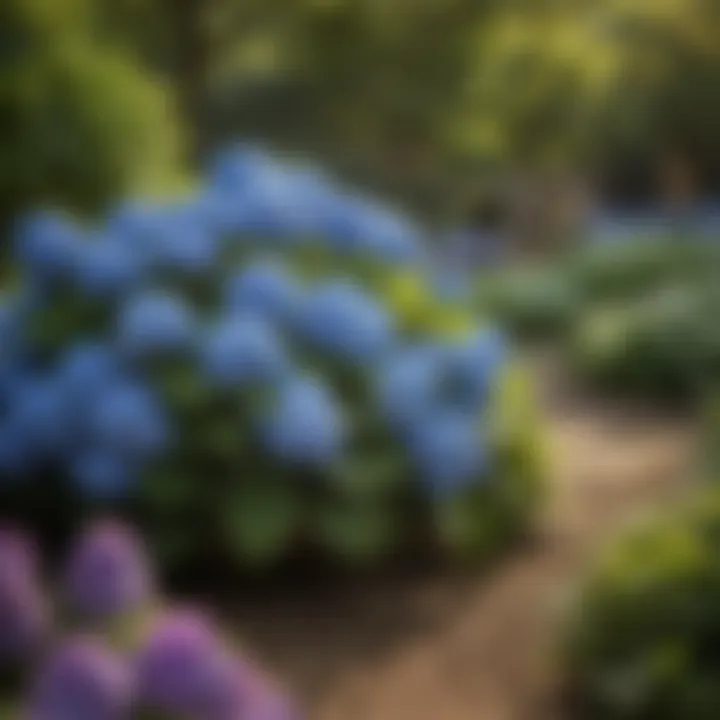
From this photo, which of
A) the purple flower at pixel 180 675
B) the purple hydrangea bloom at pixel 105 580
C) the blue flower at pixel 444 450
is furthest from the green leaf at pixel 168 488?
the purple flower at pixel 180 675

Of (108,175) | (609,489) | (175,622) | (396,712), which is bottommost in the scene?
(175,622)

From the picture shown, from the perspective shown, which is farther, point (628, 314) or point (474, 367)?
point (628, 314)

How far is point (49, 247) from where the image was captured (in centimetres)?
132

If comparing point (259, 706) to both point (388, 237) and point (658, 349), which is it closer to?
point (388, 237)

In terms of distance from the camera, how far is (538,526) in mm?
1454

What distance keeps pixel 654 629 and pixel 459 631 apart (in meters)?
0.21

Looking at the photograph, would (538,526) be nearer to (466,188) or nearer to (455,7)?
(466,188)

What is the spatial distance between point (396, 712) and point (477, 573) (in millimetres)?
246

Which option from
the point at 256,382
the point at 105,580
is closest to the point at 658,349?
the point at 256,382

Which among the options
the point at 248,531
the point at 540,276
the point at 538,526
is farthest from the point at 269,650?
the point at 540,276

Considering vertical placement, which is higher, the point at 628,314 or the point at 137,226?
the point at 628,314

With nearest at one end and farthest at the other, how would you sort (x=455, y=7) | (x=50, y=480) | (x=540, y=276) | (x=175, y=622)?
(x=175, y=622), (x=50, y=480), (x=455, y=7), (x=540, y=276)

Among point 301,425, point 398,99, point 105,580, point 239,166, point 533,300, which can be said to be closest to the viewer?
point 105,580

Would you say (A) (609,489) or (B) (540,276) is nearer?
(A) (609,489)
